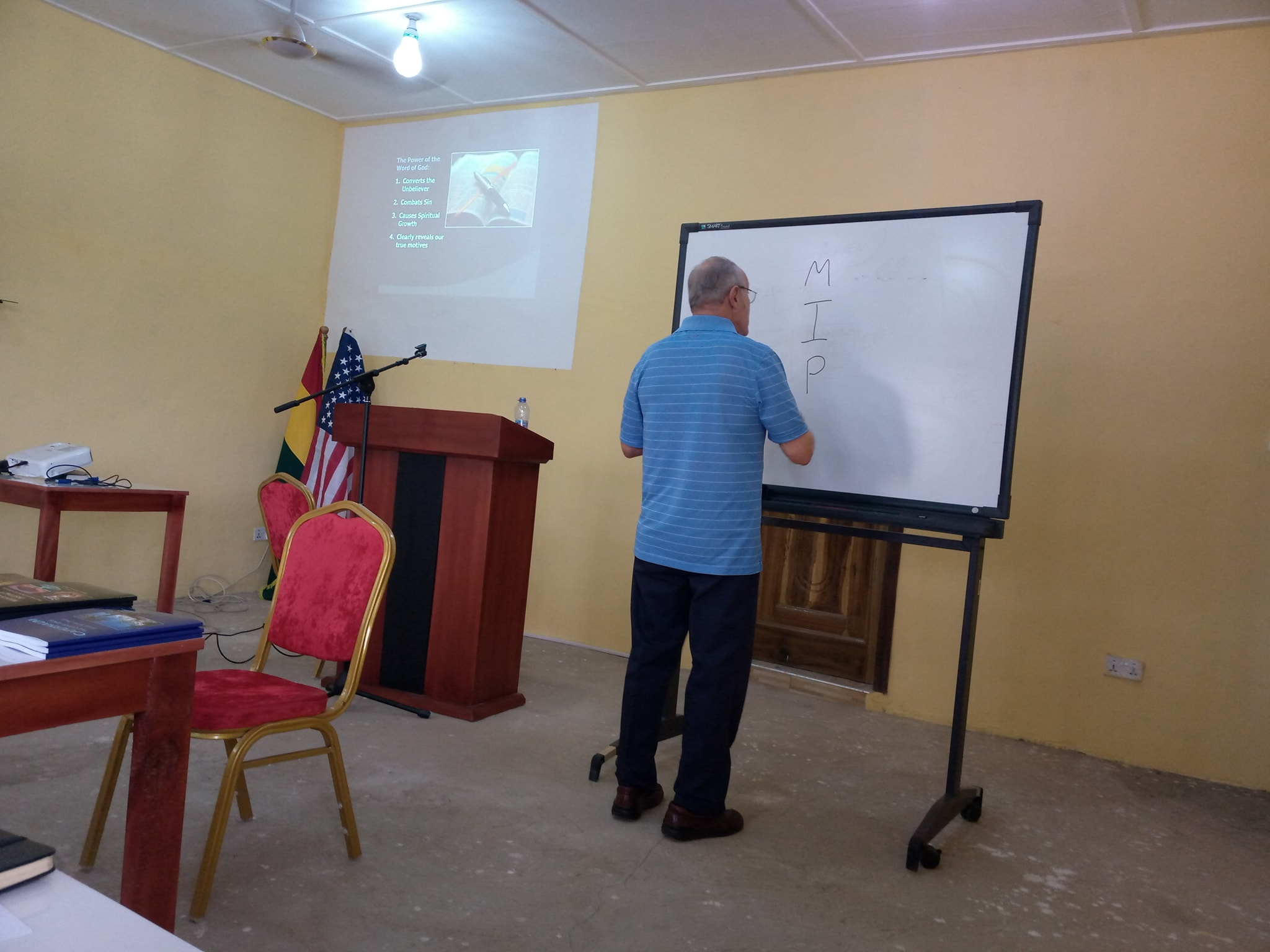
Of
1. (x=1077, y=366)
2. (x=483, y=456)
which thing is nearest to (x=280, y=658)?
(x=483, y=456)

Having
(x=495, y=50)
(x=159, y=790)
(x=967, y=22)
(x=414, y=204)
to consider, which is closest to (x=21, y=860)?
(x=159, y=790)

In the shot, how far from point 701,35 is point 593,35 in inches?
19.2

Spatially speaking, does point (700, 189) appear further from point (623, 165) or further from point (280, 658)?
point (280, 658)

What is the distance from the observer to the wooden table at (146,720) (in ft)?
3.87

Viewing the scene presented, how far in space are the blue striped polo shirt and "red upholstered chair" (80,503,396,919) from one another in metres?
0.76

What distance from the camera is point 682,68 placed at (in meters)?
4.26

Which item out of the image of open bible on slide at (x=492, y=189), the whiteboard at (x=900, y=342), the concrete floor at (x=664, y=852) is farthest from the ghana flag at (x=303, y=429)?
the whiteboard at (x=900, y=342)

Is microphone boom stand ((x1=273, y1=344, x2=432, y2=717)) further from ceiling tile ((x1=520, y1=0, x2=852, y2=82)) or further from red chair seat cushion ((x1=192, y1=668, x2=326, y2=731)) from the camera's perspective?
ceiling tile ((x1=520, y1=0, x2=852, y2=82))

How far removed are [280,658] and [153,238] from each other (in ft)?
7.88

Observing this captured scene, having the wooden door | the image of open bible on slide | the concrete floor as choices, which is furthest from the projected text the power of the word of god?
the concrete floor

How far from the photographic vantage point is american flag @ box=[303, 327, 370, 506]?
4898 mm

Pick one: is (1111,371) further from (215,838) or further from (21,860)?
(21,860)

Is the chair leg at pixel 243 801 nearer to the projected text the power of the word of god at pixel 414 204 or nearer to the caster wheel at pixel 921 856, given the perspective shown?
the caster wheel at pixel 921 856

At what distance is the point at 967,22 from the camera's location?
139 inches
